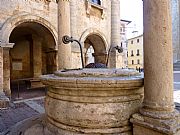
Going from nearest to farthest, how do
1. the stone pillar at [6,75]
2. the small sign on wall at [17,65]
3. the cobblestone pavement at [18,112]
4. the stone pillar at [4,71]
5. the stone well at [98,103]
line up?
1. the stone well at [98,103]
2. the cobblestone pavement at [18,112]
3. the stone pillar at [4,71]
4. the stone pillar at [6,75]
5. the small sign on wall at [17,65]

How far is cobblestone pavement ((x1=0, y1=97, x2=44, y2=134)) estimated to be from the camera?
5004 mm

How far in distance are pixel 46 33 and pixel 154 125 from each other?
8086mm

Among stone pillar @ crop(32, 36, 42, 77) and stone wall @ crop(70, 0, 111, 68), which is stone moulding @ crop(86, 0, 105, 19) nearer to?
stone wall @ crop(70, 0, 111, 68)

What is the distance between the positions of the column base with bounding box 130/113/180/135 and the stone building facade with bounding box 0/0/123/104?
425cm

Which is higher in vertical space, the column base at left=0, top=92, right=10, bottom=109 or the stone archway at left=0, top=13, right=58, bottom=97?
the stone archway at left=0, top=13, right=58, bottom=97

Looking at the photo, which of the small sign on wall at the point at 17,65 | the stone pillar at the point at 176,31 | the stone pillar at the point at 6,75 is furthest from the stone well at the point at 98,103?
the stone pillar at the point at 176,31

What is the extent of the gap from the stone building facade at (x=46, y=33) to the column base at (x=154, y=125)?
425cm

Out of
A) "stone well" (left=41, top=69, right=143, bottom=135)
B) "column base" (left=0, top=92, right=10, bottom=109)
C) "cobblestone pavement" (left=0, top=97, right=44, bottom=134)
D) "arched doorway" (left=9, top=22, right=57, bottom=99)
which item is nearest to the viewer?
"stone well" (left=41, top=69, right=143, bottom=135)

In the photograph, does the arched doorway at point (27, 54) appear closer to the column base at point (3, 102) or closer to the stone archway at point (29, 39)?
the stone archway at point (29, 39)

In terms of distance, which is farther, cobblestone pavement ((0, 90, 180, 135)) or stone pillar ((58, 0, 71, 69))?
stone pillar ((58, 0, 71, 69))

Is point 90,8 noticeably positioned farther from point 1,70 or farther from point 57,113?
point 57,113

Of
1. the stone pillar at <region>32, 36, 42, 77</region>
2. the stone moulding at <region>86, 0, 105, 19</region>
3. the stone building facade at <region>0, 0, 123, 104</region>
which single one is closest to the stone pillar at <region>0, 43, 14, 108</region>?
the stone building facade at <region>0, 0, 123, 104</region>

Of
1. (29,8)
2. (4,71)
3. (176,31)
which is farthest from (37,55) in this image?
(176,31)

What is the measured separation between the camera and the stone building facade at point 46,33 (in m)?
7.37
